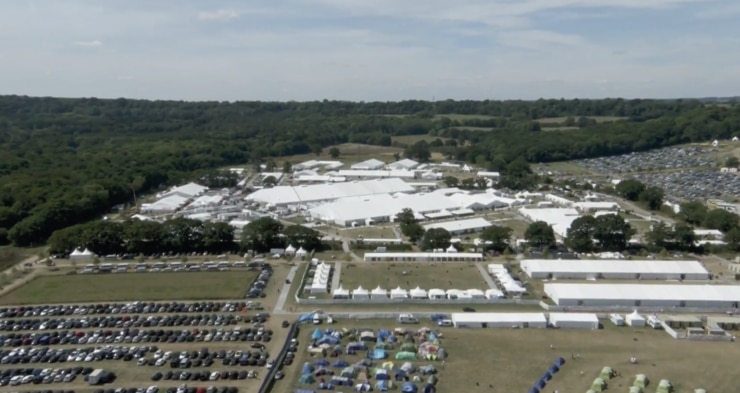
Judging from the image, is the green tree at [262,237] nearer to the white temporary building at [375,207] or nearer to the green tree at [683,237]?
the white temporary building at [375,207]

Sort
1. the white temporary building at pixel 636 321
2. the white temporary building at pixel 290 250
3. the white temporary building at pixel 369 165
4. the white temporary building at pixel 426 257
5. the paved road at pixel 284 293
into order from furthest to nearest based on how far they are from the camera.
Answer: the white temporary building at pixel 369 165 < the white temporary building at pixel 290 250 < the white temporary building at pixel 426 257 < the paved road at pixel 284 293 < the white temporary building at pixel 636 321

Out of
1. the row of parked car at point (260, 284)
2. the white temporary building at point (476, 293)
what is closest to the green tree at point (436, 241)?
the white temporary building at point (476, 293)

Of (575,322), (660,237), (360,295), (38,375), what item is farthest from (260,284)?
(660,237)

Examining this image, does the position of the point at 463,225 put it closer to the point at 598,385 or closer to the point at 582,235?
the point at 582,235

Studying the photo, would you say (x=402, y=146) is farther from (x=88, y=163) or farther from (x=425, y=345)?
(x=425, y=345)

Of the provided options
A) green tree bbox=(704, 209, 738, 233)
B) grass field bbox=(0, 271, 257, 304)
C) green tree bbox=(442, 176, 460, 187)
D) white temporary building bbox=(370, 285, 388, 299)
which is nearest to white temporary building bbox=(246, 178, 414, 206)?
green tree bbox=(442, 176, 460, 187)
